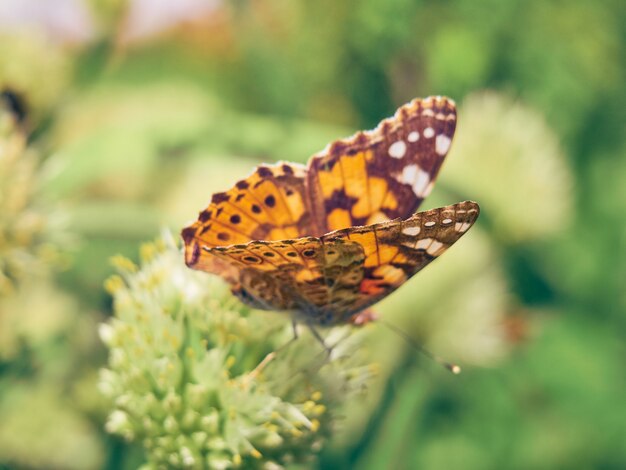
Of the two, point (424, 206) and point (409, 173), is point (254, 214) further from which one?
point (424, 206)

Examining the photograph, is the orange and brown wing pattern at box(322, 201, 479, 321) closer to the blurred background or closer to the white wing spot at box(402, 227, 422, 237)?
the white wing spot at box(402, 227, 422, 237)

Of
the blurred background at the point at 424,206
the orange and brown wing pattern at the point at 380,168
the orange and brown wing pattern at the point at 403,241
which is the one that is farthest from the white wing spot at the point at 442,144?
the blurred background at the point at 424,206

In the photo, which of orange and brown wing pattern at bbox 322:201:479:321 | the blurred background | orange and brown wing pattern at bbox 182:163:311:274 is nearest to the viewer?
orange and brown wing pattern at bbox 322:201:479:321

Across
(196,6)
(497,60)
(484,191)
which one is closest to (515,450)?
(484,191)

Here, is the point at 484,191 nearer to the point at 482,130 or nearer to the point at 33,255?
the point at 482,130

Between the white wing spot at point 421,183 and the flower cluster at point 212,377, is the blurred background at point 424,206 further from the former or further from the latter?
the white wing spot at point 421,183

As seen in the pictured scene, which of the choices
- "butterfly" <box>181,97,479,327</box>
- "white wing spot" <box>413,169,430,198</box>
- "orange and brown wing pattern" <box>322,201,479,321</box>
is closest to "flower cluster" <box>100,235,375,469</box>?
"butterfly" <box>181,97,479,327</box>

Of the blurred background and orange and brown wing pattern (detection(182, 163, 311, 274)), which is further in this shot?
the blurred background
